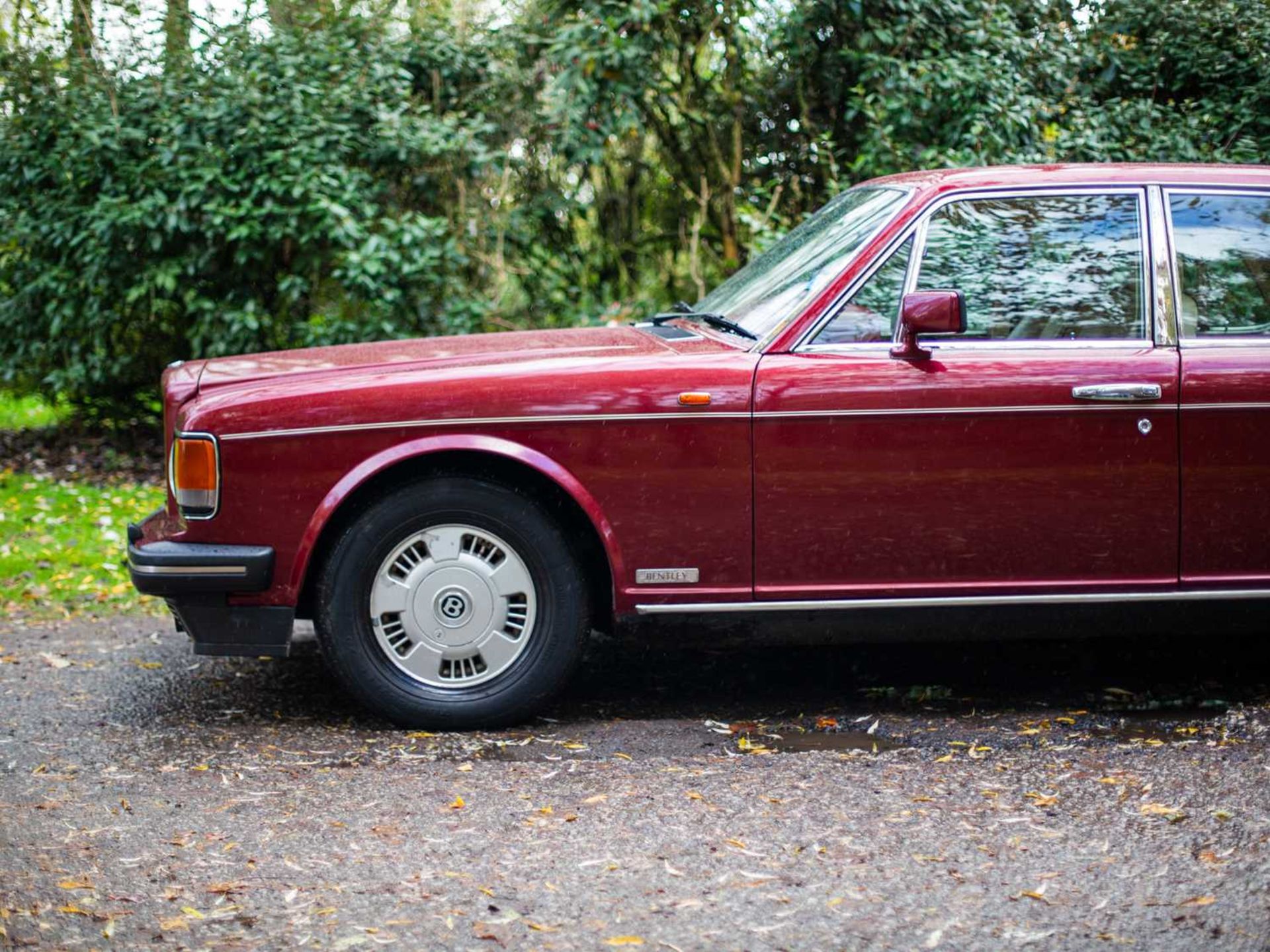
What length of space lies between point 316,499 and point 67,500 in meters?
4.89

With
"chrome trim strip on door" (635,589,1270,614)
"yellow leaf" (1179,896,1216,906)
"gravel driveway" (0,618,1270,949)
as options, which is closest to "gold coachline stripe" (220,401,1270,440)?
"chrome trim strip on door" (635,589,1270,614)

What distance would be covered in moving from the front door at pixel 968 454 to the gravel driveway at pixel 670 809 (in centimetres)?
52

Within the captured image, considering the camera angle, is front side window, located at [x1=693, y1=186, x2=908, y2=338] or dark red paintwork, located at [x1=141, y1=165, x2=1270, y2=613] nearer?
dark red paintwork, located at [x1=141, y1=165, x2=1270, y2=613]

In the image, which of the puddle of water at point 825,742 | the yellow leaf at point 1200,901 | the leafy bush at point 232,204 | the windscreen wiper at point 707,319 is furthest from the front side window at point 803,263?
the leafy bush at point 232,204

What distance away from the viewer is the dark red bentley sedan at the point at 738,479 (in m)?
4.49

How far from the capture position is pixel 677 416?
4488 millimetres

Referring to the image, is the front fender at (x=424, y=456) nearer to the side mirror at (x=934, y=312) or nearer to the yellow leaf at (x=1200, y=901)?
the side mirror at (x=934, y=312)

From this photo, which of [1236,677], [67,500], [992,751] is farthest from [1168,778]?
[67,500]

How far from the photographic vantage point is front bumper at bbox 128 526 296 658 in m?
4.46

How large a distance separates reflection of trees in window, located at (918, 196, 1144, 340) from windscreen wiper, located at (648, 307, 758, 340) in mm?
609

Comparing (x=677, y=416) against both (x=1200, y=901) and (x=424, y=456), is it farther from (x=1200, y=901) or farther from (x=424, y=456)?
(x=1200, y=901)

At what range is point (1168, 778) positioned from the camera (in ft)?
13.6

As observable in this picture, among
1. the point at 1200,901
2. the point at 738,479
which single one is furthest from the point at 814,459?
the point at 1200,901

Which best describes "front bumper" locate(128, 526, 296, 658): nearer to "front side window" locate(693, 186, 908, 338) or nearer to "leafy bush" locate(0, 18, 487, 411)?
"front side window" locate(693, 186, 908, 338)
